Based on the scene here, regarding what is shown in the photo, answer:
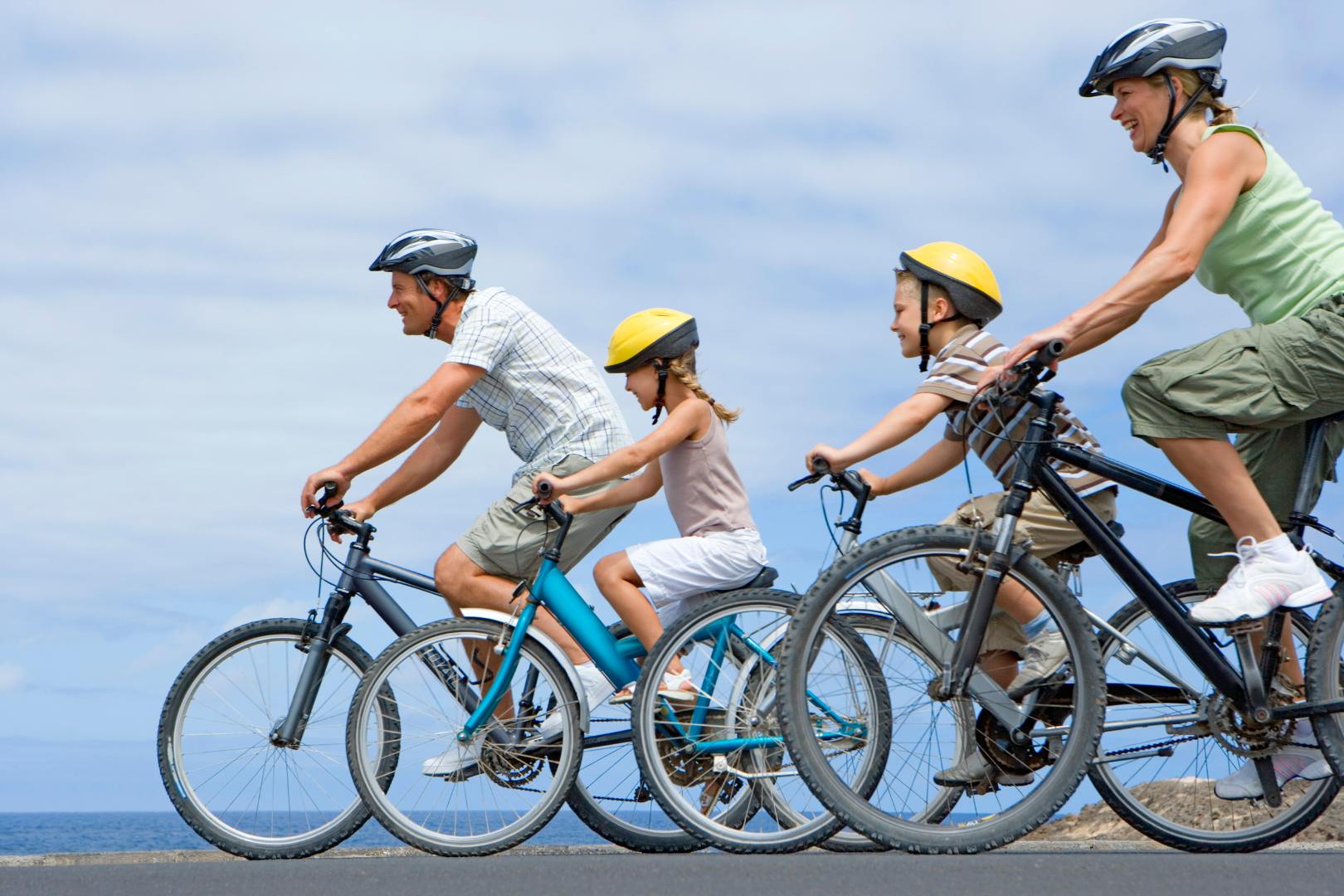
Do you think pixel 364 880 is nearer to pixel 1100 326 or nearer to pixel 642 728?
pixel 642 728

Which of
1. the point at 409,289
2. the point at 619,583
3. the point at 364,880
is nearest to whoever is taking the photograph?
the point at 364,880

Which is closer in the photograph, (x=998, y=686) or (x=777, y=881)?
(x=777, y=881)

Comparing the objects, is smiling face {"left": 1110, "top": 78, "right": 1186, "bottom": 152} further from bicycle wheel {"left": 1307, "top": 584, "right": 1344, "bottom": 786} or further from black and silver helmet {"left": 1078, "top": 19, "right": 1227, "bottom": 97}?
bicycle wheel {"left": 1307, "top": 584, "right": 1344, "bottom": 786}

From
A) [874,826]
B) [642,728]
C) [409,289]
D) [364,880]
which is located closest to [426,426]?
[409,289]

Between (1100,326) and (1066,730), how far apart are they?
4.36ft

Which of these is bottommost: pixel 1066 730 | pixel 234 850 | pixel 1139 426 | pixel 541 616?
pixel 234 850

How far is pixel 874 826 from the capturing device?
4.29 m

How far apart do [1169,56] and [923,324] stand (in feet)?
4.08

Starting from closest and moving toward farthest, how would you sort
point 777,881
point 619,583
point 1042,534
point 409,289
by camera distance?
point 777,881 → point 1042,534 → point 619,583 → point 409,289

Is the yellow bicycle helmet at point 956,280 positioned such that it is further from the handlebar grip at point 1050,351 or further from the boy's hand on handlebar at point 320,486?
the boy's hand on handlebar at point 320,486

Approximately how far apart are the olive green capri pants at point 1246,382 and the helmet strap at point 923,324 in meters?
0.78

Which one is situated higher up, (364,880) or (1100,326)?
(1100,326)

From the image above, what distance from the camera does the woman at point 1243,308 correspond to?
436 centimetres

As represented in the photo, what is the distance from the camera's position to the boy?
455 cm
